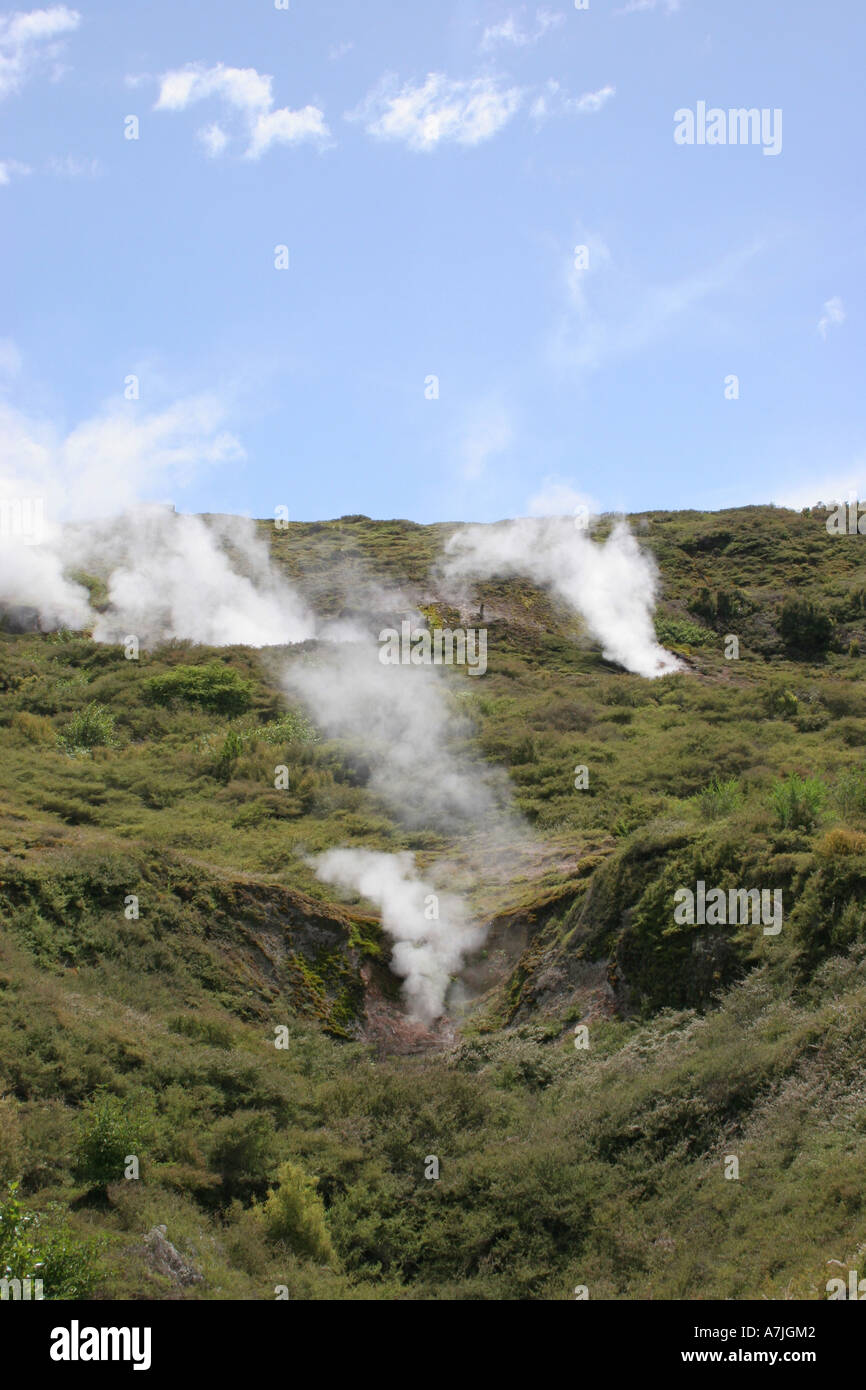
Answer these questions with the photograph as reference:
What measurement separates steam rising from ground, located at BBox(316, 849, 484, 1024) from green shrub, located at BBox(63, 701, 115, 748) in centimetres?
1264

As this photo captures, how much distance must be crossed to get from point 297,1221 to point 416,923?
785cm

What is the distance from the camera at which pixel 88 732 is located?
3075 centimetres

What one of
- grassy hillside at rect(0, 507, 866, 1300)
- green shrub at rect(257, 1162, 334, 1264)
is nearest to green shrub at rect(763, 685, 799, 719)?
grassy hillside at rect(0, 507, 866, 1300)

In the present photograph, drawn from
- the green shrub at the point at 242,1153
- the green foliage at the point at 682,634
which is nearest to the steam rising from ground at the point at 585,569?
the green foliage at the point at 682,634

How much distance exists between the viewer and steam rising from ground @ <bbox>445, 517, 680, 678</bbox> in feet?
143

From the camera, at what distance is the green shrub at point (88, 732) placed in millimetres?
30475

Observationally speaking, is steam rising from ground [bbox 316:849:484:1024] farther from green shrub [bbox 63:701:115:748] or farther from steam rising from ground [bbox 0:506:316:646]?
steam rising from ground [bbox 0:506:316:646]

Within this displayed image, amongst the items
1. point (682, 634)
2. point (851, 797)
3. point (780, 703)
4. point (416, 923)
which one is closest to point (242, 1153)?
point (416, 923)

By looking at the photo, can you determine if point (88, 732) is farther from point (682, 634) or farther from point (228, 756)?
point (682, 634)

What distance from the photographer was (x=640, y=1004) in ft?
43.7

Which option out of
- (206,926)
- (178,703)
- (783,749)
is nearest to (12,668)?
(178,703)

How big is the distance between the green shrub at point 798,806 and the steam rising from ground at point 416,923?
5.44 meters
